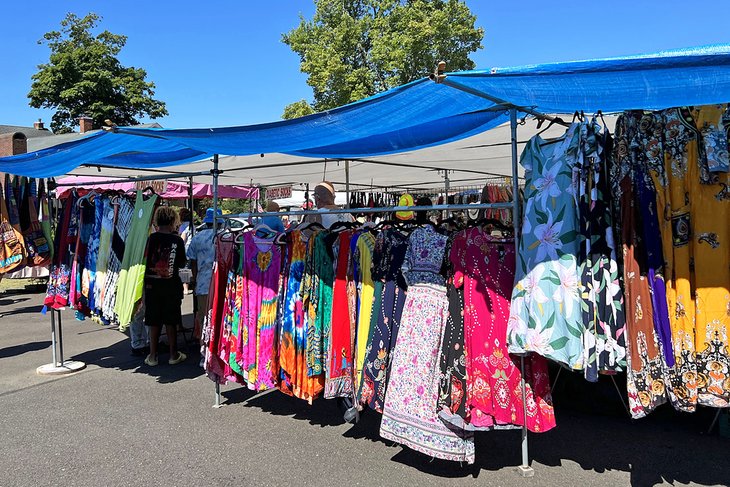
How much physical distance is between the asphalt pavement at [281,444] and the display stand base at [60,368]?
0.36 m

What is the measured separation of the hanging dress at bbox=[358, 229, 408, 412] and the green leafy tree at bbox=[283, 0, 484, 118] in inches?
797

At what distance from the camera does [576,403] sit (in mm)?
3982

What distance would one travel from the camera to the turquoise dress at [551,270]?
261 centimetres

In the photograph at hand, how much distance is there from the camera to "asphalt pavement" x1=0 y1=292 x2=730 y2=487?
119 inches

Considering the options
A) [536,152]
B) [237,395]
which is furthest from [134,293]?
[536,152]

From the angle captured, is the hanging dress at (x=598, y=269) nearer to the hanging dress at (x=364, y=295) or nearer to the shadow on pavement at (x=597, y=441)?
the shadow on pavement at (x=597, y=441)

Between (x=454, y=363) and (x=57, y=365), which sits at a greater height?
(x=454, y=363)

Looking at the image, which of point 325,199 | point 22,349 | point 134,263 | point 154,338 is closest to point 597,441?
point 325,199

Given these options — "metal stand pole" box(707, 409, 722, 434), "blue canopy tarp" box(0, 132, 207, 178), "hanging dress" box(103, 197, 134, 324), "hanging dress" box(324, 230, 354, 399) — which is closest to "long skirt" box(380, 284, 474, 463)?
"hanging dress" box(324, 230, 354, 399)

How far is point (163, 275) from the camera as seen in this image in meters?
5.11

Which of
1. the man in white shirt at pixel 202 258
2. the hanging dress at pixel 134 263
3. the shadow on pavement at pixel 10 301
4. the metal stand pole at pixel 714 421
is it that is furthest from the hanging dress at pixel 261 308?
the shadow on pavement at pixel 10 301

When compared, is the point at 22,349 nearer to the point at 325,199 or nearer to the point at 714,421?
the point at 325,199

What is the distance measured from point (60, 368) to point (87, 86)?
2757 cm

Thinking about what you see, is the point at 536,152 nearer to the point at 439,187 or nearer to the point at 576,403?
the point at 576,403
